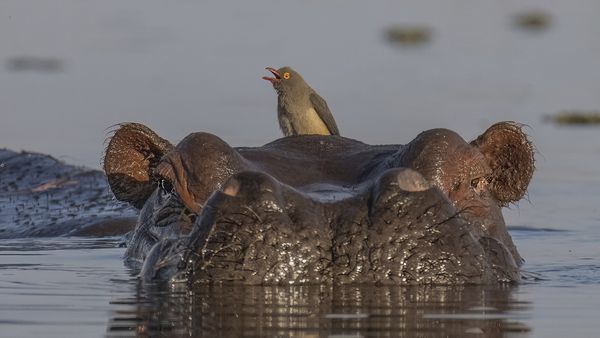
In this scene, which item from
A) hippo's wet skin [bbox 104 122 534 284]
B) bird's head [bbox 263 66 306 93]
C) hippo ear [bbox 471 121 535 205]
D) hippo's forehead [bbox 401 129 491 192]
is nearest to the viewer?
hippo's wet skin [bbox 104 122 534 284]

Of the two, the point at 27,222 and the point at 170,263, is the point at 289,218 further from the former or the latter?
the point at 27,222

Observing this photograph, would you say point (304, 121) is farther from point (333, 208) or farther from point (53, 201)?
point (333, 208)

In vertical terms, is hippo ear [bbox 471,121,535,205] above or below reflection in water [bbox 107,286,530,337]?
above

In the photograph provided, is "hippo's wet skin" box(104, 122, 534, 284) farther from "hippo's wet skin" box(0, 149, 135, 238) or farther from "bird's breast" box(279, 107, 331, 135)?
"bird's breast" box(279, 107, 331, 135)

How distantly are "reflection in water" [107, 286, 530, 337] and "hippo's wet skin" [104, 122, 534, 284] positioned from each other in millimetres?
55

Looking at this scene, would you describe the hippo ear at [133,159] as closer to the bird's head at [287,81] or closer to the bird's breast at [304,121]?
the bird's breast at [304,121]

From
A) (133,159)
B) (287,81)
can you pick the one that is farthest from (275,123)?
(133,159)

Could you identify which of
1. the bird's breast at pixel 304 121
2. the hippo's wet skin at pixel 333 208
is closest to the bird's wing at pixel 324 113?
the bird's breast at pixel 304 121

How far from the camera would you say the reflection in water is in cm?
611

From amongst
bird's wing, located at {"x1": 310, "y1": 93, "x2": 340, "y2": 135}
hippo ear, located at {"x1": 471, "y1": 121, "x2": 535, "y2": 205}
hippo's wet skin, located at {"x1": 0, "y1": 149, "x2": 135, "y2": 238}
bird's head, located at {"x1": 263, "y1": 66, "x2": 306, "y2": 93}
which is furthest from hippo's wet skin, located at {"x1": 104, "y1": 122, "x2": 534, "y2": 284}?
bird's head, located at {"x1": 263, "y1": 66, "x2": 306, "y2": 93}

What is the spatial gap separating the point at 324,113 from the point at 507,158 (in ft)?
21.4

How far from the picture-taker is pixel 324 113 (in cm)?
1441

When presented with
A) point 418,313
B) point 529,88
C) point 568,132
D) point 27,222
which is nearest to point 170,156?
point 418,313

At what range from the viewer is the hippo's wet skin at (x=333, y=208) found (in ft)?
21.9
